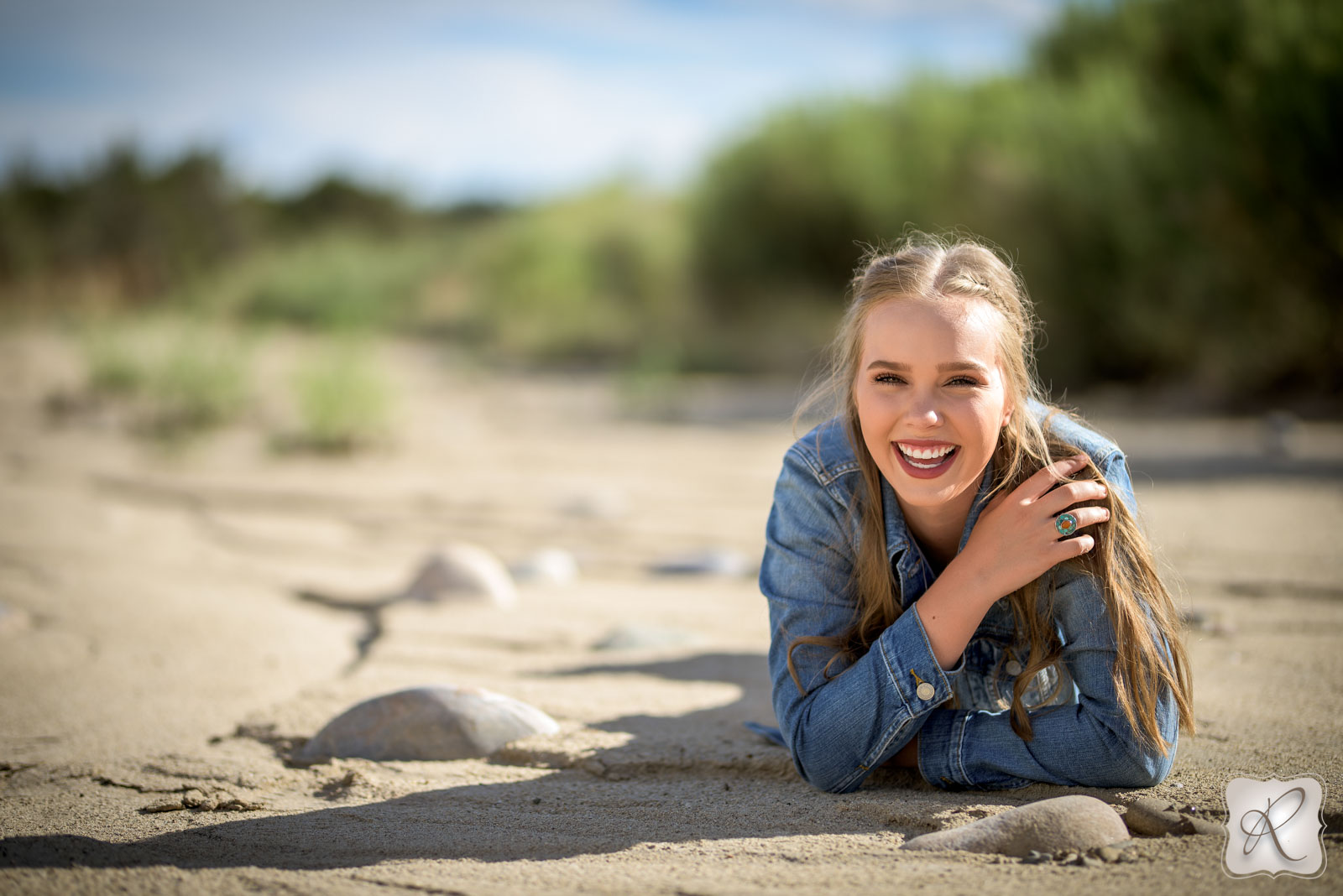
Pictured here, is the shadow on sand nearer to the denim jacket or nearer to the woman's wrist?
the denim jacket

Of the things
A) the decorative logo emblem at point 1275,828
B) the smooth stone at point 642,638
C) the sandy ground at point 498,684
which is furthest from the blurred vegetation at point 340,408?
the decorative logo emblem at point 1275,828

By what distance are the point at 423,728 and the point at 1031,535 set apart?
125 centimetres

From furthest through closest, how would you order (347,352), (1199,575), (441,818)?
(347,352) → (1199,575) → (441,818)

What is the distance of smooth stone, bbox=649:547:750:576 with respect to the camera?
3.76m

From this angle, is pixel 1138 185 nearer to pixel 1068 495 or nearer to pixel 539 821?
pixel 1068 495

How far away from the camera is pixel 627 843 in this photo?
169 centimetres

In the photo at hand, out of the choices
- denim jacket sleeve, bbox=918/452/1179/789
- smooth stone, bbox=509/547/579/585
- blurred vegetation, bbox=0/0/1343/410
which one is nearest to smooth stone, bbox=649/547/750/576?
smooth stone, bbox=509/547/579/585

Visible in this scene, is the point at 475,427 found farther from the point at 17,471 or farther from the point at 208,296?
the point at 208,296

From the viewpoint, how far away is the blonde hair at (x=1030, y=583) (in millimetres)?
1704

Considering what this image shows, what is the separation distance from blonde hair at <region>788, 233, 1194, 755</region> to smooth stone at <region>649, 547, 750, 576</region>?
6.21 ft

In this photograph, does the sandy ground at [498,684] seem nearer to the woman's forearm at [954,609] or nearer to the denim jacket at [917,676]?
the denim jacket at [917,676]

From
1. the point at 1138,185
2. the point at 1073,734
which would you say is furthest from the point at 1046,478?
the point at 1138,185

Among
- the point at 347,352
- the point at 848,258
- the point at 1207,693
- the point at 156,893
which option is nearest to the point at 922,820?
the point at 1207,693

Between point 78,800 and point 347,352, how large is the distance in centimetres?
490
